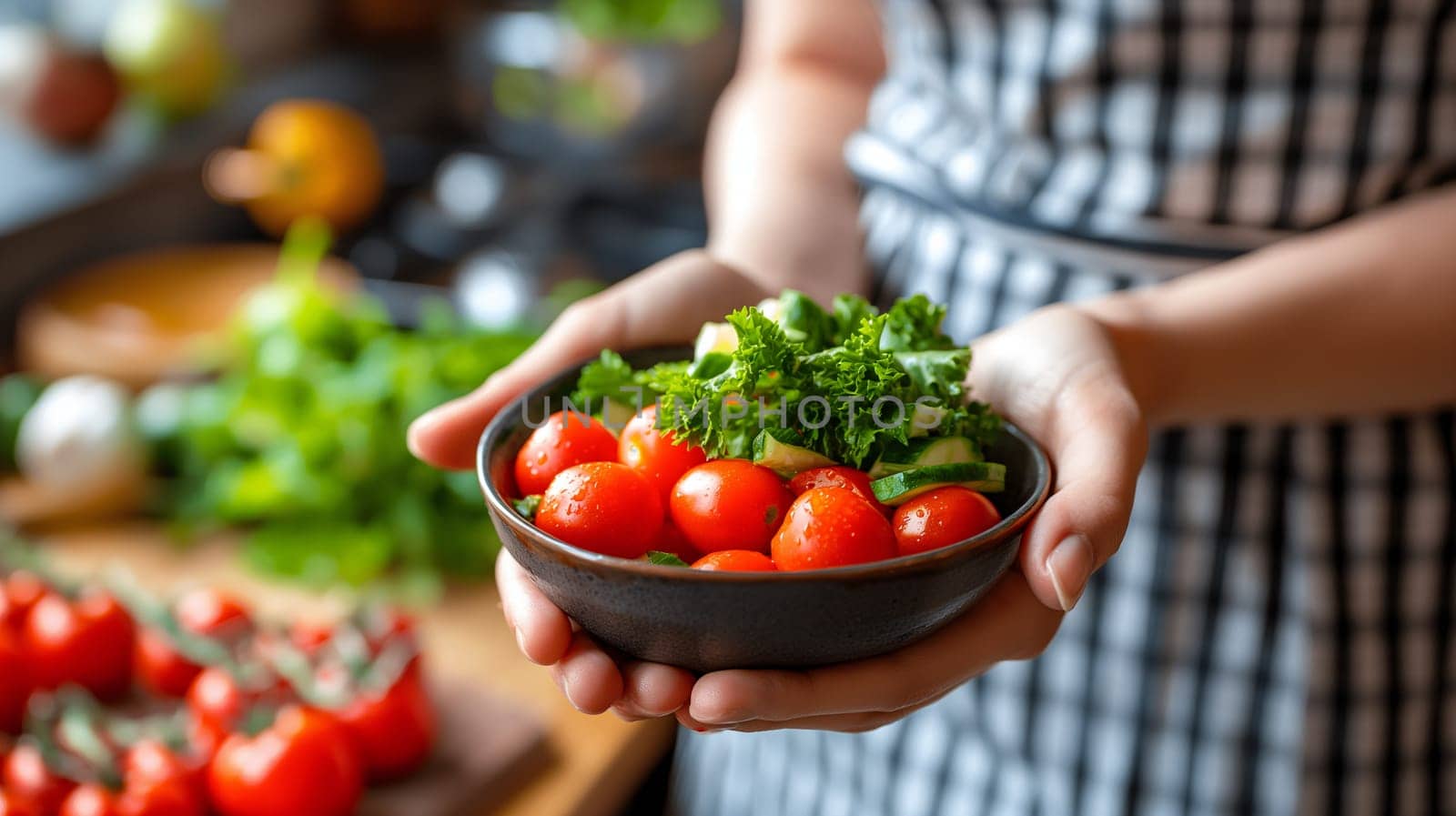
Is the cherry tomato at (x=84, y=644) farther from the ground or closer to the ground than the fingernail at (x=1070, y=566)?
closer to the ground

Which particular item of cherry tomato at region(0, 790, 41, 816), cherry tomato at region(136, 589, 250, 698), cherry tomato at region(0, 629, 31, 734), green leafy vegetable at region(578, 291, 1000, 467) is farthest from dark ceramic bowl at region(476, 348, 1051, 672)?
cherry tomato at region(0, 629, 31, 734)

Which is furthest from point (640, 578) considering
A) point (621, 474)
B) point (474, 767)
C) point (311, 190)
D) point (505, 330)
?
point (311, 190)

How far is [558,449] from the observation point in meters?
0.88

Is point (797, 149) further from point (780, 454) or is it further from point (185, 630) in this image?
point (185, 630)

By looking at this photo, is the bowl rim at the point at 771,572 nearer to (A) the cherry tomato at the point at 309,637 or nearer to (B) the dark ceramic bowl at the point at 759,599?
(B) the dark ceramic bowl at the point at 759,599

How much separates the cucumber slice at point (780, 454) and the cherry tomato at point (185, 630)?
86cm

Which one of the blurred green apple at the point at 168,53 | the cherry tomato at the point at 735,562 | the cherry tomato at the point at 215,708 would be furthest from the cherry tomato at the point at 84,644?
the blurred green apple at the point at 168,53

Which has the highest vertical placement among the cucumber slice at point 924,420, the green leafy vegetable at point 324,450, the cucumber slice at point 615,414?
the cucumber slice at point 924,420

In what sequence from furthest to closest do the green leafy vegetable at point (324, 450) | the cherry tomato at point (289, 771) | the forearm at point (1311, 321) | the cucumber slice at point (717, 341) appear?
the green leafy vegetable at point (324, 450), the cherry tomato at point (289, 771), the forearm at point (1311, 321), the cucumber slice at point (717, 341)

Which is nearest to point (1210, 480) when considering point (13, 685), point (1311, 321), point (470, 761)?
point (1311, 321)

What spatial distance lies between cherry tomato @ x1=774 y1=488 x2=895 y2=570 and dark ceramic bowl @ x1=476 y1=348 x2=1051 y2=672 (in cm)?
4

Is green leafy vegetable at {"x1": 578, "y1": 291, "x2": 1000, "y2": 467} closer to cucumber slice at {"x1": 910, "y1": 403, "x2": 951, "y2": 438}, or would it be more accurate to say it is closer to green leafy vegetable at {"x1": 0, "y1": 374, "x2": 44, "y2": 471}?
cucumber slice at {"x1": 910, "y1": 403, "x2": 951, "y2": 438}

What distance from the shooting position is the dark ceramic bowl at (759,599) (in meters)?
0.71

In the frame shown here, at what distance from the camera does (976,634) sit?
857 mm
